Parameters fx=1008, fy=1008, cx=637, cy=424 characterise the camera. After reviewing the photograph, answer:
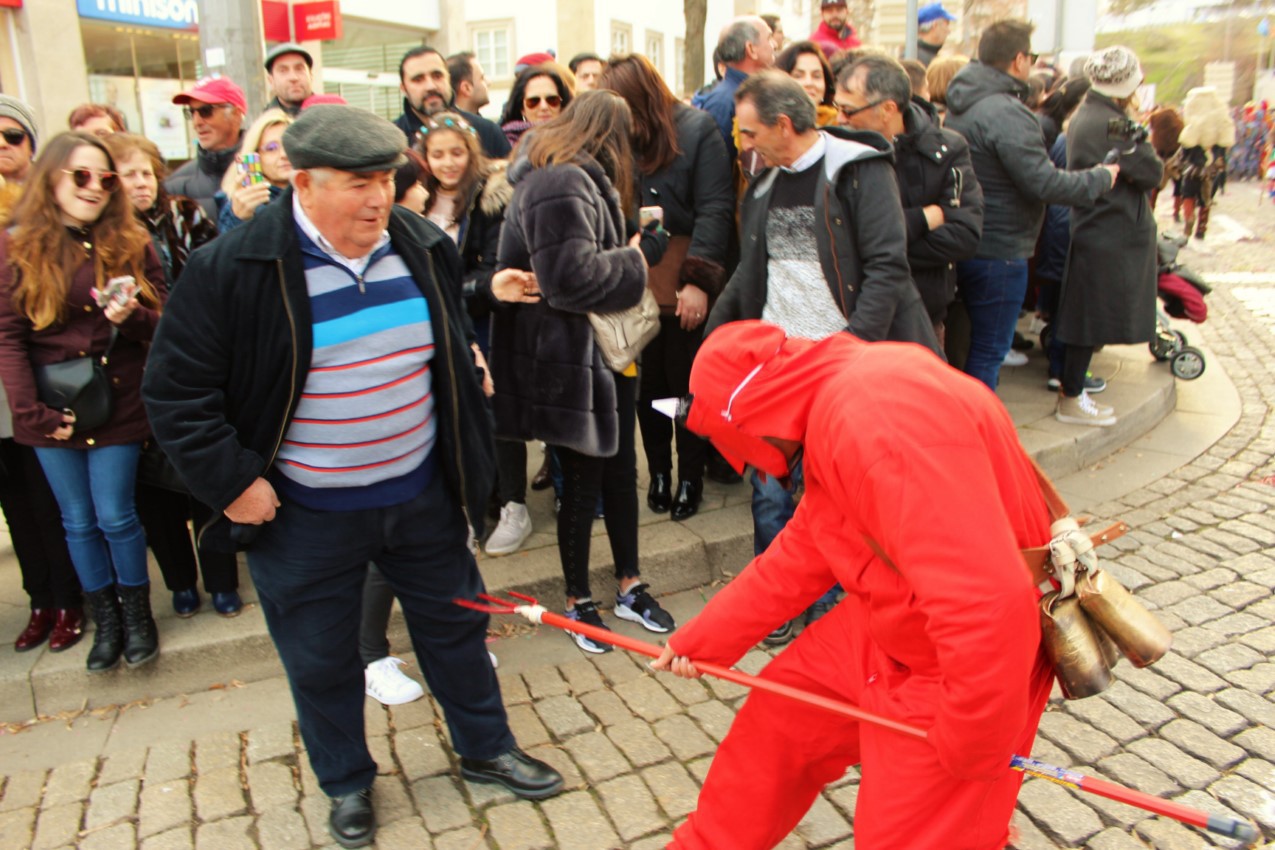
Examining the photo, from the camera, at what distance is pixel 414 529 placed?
9.23 ft

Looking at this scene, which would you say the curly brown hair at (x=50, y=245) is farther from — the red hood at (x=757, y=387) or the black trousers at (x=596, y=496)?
the red hood at (x=757, y=387)

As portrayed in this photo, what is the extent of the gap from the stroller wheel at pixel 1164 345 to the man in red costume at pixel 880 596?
5.77 m

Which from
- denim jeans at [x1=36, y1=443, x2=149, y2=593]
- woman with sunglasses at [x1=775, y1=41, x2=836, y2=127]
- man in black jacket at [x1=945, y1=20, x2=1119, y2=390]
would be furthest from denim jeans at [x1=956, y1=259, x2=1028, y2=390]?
denim jeans at [x1=36, y1=443, x2=149, y2=593]

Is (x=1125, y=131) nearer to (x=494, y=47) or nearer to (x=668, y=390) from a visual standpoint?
(x=668, y=390)

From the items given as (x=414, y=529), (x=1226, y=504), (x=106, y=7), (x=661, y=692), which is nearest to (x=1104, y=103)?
(x=1226, y=504)

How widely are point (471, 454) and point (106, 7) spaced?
1337 centimetres

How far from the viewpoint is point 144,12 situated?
13.8 meters

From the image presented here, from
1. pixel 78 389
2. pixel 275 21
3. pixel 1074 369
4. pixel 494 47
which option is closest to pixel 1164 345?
pixel 1074 369

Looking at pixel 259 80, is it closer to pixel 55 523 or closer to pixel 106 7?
pixel 55 523

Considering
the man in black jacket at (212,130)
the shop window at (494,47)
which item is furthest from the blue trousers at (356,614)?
the shop window at (494,47)

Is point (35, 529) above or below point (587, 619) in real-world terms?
above

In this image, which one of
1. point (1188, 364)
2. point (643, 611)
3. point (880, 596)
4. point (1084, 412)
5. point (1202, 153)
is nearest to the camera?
point (880, 596)

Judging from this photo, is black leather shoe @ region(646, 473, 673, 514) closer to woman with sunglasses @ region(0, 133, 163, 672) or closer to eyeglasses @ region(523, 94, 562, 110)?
eyeglasses @ region(523, 94, 562, 110)

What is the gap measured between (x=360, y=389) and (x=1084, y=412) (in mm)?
4668
